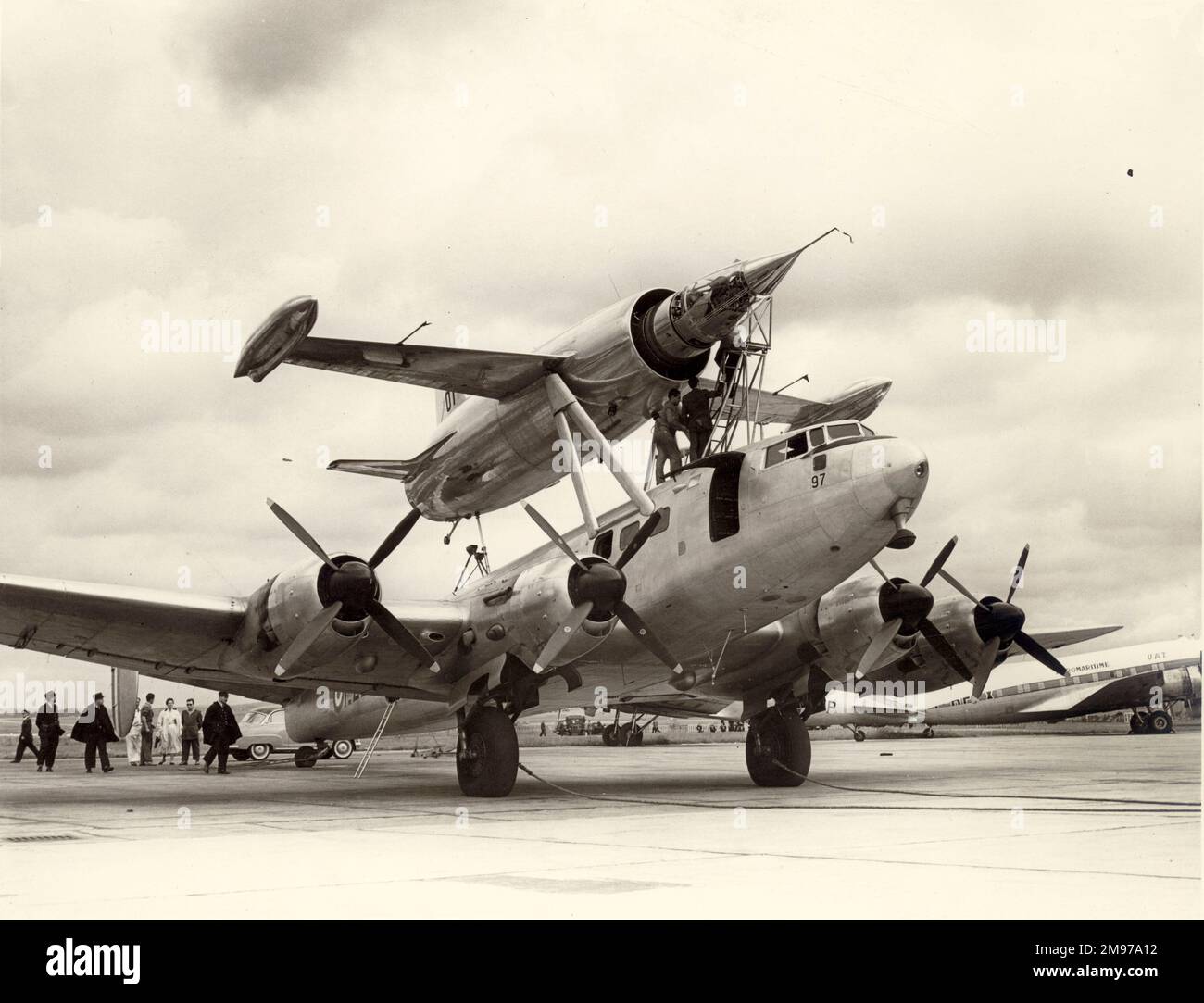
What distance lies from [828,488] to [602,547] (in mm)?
4125

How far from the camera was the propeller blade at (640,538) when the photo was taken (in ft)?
48.4

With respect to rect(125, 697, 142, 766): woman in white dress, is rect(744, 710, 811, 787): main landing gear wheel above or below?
above

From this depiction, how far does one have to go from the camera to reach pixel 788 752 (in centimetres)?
1870

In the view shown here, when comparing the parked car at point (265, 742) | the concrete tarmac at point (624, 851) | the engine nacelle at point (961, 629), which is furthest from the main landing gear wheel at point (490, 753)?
the parked car at point (265, 742)

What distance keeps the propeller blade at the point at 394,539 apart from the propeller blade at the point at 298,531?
76 cm

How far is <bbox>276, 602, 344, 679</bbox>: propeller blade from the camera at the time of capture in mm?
14719

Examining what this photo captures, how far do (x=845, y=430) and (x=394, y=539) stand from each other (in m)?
6.49

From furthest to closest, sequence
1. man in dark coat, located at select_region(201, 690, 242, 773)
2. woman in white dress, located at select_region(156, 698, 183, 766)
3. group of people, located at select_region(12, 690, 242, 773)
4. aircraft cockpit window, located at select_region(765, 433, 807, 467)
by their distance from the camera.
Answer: woman in white dress, located at select_region(156, 698, 183, 766) → group of people, located at select_region(12, 690, 242, 773) → man in dark coat, located at select_region(201, 690, 242, 773) → aircraft cockpit window, located at select_region(765, 433, 807, 467)

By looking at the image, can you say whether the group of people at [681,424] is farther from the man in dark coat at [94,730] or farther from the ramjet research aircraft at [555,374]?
the man in dark coat at [94,730]

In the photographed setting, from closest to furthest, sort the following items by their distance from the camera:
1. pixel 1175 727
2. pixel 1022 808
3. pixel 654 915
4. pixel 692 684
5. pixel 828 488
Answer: pixel 654 915, pixel 1022 808, pixel 828 488, pixel 692 684, pixel 1175 727

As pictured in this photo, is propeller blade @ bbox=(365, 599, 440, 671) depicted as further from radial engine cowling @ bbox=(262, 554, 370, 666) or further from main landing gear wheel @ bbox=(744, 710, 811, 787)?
main landing gear wheel @ bbox=(744, 710, 811, 787)

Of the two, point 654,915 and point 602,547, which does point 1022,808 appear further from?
point 654,915

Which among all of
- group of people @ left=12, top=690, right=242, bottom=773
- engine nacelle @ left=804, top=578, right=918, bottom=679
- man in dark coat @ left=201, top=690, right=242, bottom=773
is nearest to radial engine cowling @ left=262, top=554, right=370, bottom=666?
engine nacelle @ left=804, top=578, right=918, bottom=679
